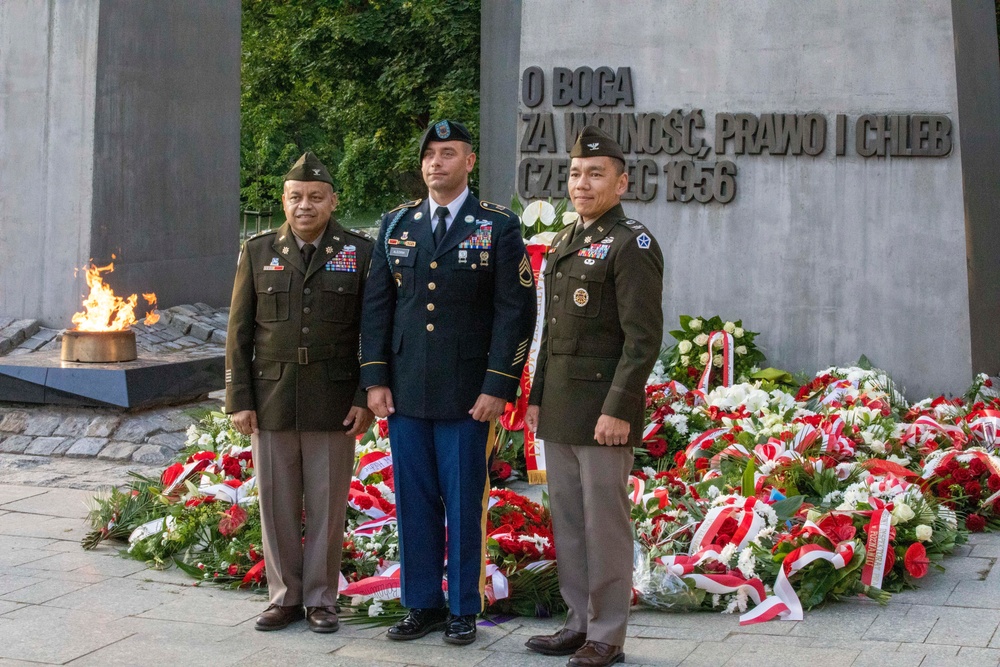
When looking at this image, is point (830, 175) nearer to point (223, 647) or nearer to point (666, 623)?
point (666, 623)

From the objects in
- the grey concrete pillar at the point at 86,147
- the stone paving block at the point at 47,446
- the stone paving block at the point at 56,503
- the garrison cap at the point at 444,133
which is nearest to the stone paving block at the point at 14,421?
the stone paving block at the point at 47,446

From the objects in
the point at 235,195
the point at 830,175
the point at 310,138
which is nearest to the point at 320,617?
the point at 830,175

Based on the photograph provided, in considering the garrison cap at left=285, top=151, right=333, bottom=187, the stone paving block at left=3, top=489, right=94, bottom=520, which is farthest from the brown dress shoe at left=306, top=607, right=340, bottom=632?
the stone paving block at left=3, top=489, right=94, bottom=520

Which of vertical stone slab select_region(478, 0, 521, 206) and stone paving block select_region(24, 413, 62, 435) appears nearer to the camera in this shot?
stone paving block select_region(24, 413, 62, 435)

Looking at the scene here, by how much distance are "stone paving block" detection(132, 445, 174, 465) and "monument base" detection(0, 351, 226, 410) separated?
0.51 metres

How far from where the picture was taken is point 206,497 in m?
5.62

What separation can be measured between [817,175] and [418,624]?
5.25 m

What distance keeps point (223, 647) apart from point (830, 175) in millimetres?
5744

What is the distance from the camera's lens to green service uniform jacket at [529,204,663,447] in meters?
4.01

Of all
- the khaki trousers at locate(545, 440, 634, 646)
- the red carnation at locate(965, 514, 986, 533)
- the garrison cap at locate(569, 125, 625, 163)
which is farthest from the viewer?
the red carnation at locate(965, 514, 986, 533)

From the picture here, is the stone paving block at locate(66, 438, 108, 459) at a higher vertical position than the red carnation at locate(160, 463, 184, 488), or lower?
higher

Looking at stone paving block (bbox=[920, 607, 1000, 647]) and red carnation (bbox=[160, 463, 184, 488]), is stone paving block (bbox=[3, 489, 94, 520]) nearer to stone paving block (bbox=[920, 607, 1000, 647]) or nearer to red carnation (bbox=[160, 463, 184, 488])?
red carnation (bbox=[160, 463, 184, 488])

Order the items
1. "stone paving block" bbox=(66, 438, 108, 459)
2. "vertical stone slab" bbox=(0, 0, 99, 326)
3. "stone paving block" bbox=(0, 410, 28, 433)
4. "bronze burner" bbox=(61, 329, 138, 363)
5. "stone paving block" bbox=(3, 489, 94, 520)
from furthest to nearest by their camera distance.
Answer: "vertical stone slab" bbox=(0, 0, 99, 326) < "bronze burner" bbox=(61, 329, 138, 363) < "stone paving block" bbox=(0, 410, 28, 433) < "stone paving block" bbox=(66, 438, 108, 459) < "stone paving block" bbox=(3, 489, 94, 520)

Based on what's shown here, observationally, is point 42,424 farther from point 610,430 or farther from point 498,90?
point 498,90
